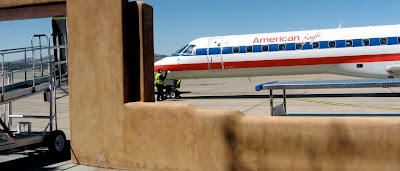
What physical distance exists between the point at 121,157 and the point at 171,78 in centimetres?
1373

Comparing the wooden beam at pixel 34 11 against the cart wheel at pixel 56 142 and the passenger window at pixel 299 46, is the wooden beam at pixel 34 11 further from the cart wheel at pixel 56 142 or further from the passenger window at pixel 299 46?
the passenger window at pixel 299 46

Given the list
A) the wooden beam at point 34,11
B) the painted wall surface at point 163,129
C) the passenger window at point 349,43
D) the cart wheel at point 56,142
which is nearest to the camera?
the painted wall surface at point 163,129

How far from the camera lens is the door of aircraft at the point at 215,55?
1906cm

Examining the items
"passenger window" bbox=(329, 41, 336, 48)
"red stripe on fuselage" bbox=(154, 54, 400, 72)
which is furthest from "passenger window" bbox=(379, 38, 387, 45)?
"passenger window" bbox=(329, 41, 336, 48)

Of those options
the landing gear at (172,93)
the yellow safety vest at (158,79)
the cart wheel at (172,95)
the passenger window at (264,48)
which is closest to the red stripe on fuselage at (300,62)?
the passenger window at (264,48)

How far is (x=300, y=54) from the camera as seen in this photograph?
1777 centimetres

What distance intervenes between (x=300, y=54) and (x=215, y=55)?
4.13 meters

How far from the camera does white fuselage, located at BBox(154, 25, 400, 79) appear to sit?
56.6 feet

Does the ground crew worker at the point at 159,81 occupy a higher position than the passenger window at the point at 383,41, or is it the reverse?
the passenger window at the point at 383,41

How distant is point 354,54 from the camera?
17422mm

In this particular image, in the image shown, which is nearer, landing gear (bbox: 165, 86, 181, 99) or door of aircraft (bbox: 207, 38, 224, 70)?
door of aircraft (bbox: 207, 38, 224, 70)

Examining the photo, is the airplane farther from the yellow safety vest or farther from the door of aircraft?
the yellow safety vest

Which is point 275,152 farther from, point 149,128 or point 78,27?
point 78,27

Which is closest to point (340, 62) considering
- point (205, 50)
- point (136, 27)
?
point (205, 50)
